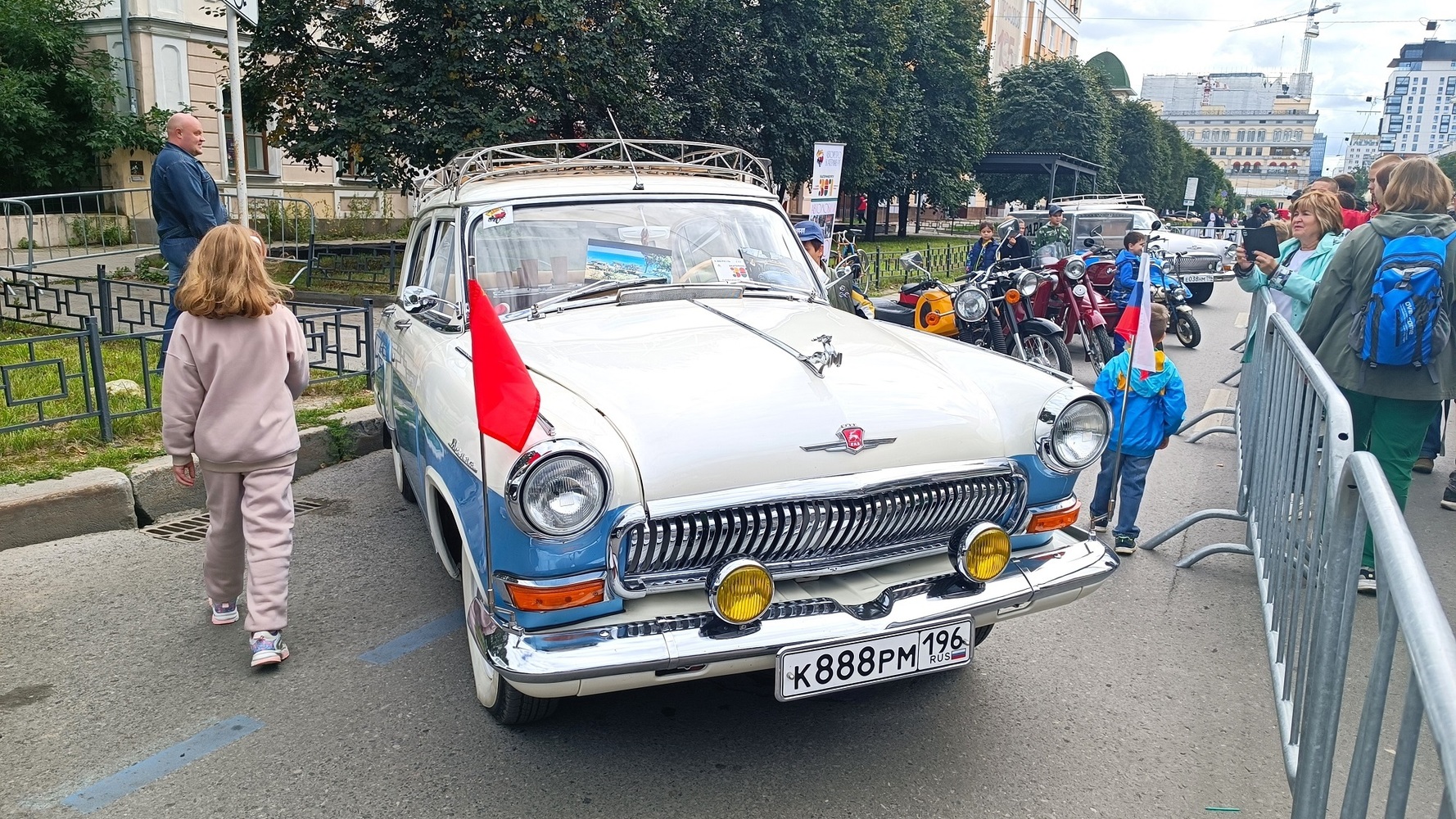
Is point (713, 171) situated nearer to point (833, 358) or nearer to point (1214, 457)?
point (833, 358)

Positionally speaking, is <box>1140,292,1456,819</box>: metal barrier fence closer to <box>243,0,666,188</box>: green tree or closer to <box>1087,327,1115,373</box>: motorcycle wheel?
<box>1087,327,1115,373</box>: motorcycle wheel

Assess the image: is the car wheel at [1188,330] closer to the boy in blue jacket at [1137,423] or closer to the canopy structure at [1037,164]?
the boy in blue jacket at [1137,423]

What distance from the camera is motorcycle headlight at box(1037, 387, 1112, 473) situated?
361 cm

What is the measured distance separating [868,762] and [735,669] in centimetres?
75

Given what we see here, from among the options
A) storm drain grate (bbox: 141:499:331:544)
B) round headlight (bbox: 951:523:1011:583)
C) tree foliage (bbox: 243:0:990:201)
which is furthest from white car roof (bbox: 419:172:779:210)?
tree foliage (bbox: 243:0:990:201)

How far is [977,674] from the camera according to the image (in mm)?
4191

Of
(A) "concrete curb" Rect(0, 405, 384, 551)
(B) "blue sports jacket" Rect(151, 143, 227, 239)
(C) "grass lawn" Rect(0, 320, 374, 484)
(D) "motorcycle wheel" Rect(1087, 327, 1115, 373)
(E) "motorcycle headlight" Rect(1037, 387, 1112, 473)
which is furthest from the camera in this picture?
(D) "motorcycle wheel" Rect(1087, 327, 1115, 373)

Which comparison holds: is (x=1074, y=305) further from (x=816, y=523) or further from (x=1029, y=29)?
(x=1029, y=29)

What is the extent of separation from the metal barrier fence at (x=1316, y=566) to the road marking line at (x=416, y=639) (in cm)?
314

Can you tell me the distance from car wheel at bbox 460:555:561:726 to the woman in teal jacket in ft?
17.0

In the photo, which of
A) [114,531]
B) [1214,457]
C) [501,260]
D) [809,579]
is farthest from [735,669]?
[1214,457]

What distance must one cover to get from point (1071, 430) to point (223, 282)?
10.3ft

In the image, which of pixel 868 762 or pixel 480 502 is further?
pixel 868 762

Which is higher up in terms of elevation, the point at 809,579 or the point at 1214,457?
the point at 809,579
